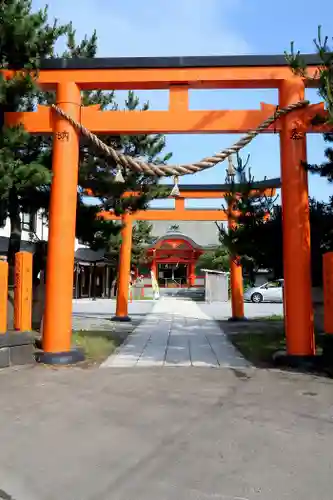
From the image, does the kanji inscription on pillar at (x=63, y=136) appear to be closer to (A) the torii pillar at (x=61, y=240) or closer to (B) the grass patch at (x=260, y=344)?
(A) the torii pillar at (x=61, y=240)

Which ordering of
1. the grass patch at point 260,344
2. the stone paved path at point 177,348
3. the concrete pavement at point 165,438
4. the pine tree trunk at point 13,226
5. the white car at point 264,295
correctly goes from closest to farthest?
the concrete pavement at point 165,438, the stone paved path at point 177,348, the grass patch at point 260,344, the pine tree trunk at point 13,226, the white car at point 264,295

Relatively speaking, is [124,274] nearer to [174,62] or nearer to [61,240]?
[61,240]

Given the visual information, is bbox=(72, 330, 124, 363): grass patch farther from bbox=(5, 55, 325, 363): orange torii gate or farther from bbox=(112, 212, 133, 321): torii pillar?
bbox=(112, 212, 133, 321): torii pillar

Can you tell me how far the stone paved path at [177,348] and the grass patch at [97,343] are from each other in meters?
0.18

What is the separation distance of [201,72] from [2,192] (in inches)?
136

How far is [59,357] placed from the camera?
21.0 feet

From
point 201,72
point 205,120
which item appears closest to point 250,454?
point 205,120

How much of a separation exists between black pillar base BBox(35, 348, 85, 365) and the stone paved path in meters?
0.45

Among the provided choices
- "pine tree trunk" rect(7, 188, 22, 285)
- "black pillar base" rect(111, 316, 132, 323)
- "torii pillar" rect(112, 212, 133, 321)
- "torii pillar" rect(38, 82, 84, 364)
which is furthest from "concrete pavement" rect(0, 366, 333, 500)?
"torii pillar" rect(112, 212, 133, 321)

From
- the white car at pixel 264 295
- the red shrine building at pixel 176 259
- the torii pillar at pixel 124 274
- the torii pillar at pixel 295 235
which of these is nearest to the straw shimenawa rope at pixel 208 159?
the torii pillar at pixel 295 235

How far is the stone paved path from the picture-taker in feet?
22.5

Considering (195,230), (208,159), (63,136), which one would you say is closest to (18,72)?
(63,136)

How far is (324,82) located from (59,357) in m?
5.20

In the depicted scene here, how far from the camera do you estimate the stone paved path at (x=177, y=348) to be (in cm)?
686
